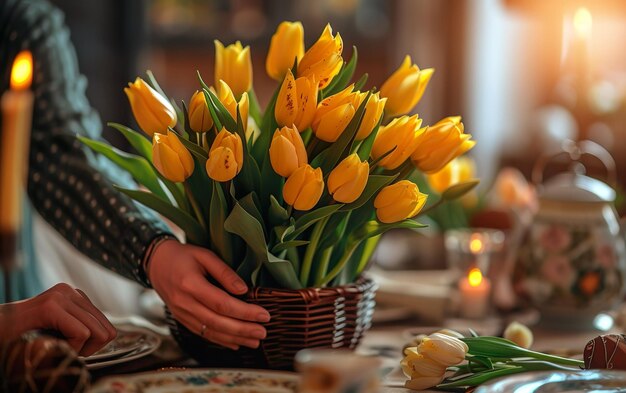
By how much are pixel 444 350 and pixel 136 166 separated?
310 millimetres

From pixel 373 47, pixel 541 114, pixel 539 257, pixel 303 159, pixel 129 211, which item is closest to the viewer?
pixel 303 159

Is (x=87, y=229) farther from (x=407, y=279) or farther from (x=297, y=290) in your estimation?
(x=407, y=279)

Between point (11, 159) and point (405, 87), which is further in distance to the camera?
point (405, 87)

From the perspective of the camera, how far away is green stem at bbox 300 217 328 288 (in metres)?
0.72

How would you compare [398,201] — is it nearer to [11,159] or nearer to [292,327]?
[292,327]

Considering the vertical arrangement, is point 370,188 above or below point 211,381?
above

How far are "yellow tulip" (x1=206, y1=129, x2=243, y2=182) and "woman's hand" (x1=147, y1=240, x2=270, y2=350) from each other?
91 mm

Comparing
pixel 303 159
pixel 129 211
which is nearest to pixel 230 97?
pixel 303 159

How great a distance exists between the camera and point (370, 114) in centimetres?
70

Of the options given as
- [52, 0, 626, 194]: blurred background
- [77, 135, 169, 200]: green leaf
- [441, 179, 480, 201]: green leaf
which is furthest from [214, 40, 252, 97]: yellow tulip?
[52, 0, 626, 194]: blurred background

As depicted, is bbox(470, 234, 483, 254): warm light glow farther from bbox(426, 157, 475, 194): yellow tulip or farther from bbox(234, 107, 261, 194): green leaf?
bbox(234, 107, 261, 194): green leaf

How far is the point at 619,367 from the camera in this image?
0.68 metres

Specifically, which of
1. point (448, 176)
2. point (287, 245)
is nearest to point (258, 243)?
point (287, 245)

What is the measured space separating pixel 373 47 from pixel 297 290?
8.64 ft
